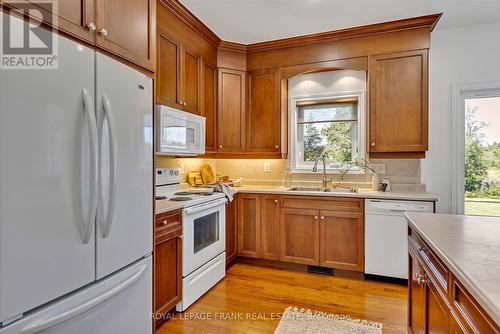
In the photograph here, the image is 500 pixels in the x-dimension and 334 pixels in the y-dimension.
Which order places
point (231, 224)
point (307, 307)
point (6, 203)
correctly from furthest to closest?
point (231, 224) < point (307, 307) < point (6, 203)

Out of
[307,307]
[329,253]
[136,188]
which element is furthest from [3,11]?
[329,253]

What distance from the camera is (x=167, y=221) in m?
2.07

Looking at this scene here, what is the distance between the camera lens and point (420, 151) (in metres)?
2.94

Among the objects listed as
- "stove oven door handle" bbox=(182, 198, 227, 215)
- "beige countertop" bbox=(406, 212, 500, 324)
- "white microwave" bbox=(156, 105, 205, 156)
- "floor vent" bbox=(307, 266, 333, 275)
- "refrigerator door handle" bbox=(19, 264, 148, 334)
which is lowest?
"floor vent" bbox=(307, 266, 333, 275)

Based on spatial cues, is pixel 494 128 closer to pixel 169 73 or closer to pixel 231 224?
pixel 231 224

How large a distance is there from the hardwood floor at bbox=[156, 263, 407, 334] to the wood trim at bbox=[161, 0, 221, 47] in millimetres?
2621

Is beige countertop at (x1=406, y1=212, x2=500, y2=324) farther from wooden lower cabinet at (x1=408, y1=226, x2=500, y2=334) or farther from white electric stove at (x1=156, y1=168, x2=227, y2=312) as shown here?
white electric stove at (x1=156, y1=168, x2=227, y2=312)

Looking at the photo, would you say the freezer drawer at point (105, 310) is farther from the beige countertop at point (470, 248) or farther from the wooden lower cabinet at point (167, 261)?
the beige countertop at point (470, 248)

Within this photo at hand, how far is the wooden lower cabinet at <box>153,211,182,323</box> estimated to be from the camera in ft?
6.47

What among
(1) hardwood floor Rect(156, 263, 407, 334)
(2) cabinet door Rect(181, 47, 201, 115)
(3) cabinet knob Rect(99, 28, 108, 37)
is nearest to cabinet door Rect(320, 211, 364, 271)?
(1) hardwood floor Rect(156, 263, 407, 334)

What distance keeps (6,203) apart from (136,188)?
0.63 meters

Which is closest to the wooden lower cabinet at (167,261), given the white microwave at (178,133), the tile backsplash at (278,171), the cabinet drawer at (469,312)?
the white microwave at (178,133)

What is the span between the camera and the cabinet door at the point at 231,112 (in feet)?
11.5

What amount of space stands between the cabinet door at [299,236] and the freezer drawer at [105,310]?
1769mm
